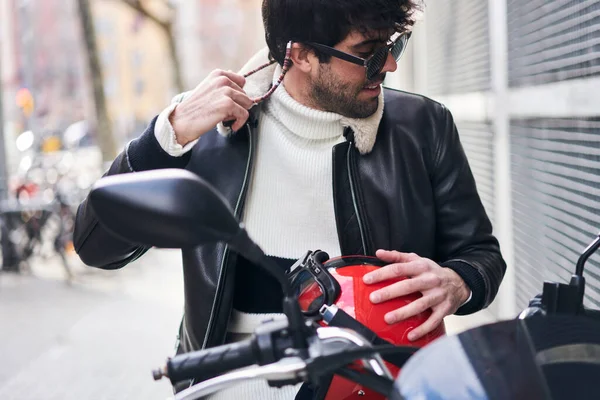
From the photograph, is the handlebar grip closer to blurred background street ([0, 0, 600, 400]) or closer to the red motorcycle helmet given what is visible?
the red motorcycle helmet

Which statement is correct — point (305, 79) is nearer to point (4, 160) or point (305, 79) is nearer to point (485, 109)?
point (485, 109)

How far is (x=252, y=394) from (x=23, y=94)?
14.9m

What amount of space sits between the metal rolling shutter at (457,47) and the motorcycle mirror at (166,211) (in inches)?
188

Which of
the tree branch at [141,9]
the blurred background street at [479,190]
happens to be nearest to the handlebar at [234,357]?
the blurred background street at [479,190]

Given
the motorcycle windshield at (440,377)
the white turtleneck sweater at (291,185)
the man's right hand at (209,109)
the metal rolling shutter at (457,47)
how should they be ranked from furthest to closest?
the metal rolling shutter at (457,47), the white turtleneck sweater at (291,185), the man's right hand at (209,109), the motorcycle windshield at (440,377)

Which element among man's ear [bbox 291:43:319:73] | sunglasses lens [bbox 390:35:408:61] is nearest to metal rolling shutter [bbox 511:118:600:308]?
sunglasses lens [bbox 390:35:408:61]

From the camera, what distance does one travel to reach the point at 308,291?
1.83 meters

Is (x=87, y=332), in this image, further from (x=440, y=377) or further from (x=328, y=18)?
(x=440, y=377)

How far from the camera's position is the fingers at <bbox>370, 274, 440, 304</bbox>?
5.99 ft

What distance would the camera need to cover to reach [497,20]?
6059 millimetres

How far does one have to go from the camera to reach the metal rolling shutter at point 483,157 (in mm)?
6867

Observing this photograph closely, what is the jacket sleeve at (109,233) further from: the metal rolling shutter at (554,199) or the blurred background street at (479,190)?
the metal rolling shutter at (554,199)

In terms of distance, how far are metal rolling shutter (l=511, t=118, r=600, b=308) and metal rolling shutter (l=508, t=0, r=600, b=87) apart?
26 centimetres

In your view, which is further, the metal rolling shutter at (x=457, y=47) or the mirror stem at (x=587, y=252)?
the metal rolling shutter at (x=457, y=47)
